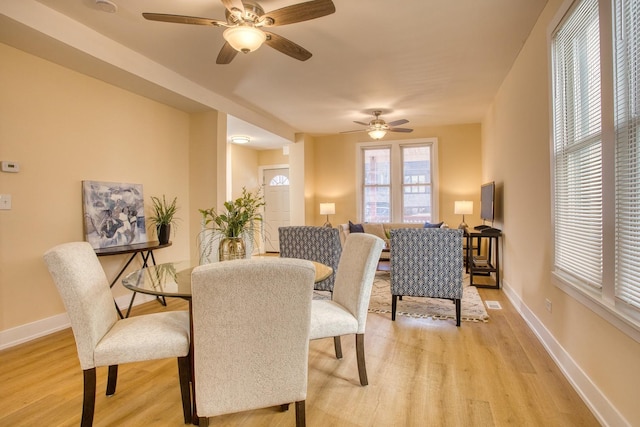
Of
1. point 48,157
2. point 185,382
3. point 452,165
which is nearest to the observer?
point 185,382

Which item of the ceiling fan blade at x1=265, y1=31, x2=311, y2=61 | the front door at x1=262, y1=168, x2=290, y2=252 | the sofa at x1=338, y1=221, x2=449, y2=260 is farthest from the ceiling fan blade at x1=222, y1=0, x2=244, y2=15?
the front door at x1=262, y1=168, x2=290, y2=252

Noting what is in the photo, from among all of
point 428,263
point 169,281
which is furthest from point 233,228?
point 428,263

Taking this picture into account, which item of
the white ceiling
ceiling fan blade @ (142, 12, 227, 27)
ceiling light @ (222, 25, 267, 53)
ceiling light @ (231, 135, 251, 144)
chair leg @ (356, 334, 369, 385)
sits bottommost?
chair leg @ (356, 334, 369, 385)

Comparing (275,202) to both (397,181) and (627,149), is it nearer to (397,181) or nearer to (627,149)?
(397,181)

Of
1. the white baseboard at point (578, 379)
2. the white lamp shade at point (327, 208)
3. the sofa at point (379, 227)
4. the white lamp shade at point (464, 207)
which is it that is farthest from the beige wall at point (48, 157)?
the white lamp shade at point (464, 207)

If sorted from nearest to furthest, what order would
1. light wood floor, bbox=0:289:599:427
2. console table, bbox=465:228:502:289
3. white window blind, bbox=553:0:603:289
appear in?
light wood floor, bbox=0:289:599:427 < white window blind, bbox=553:0:603:289 < console table, bbox=465:228:502:289

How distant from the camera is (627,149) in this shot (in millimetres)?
1603

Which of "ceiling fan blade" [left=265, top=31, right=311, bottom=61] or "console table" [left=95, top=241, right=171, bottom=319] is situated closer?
"ceiling fan blade" [left=265, top=31, right=311, bottom=61]

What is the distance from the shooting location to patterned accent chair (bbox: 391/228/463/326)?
3168 mm

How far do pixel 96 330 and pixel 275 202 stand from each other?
6477 mm

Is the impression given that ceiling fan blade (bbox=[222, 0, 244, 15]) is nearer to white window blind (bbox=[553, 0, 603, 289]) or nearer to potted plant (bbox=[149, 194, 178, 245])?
white window blind (bbox=[553, 0, 603, 289])

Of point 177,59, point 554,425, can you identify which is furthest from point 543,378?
point 177,59

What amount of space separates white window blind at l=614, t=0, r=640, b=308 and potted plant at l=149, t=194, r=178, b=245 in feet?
13.1

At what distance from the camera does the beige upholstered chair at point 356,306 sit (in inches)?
79.5
